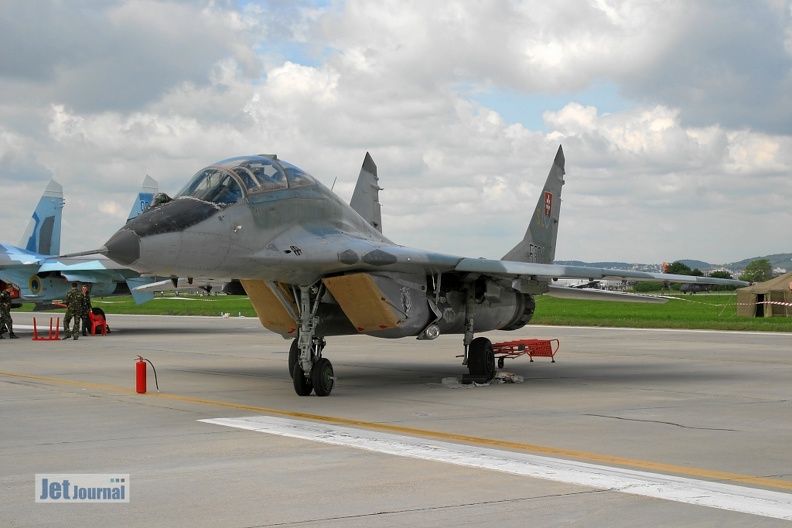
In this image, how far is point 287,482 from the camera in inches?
264

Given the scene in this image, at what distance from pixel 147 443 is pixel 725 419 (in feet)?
20.7

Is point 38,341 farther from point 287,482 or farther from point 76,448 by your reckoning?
point 287,482

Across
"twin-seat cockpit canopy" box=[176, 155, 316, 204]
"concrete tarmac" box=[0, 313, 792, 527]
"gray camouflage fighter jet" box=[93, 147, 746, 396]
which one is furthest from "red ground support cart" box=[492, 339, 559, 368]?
"twin-seat cockpit canopy" box=[176, 155, 316, 204]

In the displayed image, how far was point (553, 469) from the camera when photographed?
711 centimetres

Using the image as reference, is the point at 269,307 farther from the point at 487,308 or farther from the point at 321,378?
the point at 487,308

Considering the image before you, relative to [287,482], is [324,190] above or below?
above

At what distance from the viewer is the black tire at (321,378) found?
40.8 ft

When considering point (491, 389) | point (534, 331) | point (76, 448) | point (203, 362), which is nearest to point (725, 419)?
point (491, 389)

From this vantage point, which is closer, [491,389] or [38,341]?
[491,389]

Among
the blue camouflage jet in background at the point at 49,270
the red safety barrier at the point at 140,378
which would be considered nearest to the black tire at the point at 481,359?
the red safety barrier at the point at 140,378

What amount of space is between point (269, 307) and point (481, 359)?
3.52 metres

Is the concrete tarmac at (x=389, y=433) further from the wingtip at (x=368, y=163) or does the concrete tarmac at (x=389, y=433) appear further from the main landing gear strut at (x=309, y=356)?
the wingtip at (x=368, y=163)

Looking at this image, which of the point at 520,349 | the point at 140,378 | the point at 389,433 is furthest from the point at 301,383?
the point at 520,349

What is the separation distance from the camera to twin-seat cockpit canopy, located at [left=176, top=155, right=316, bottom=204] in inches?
444
